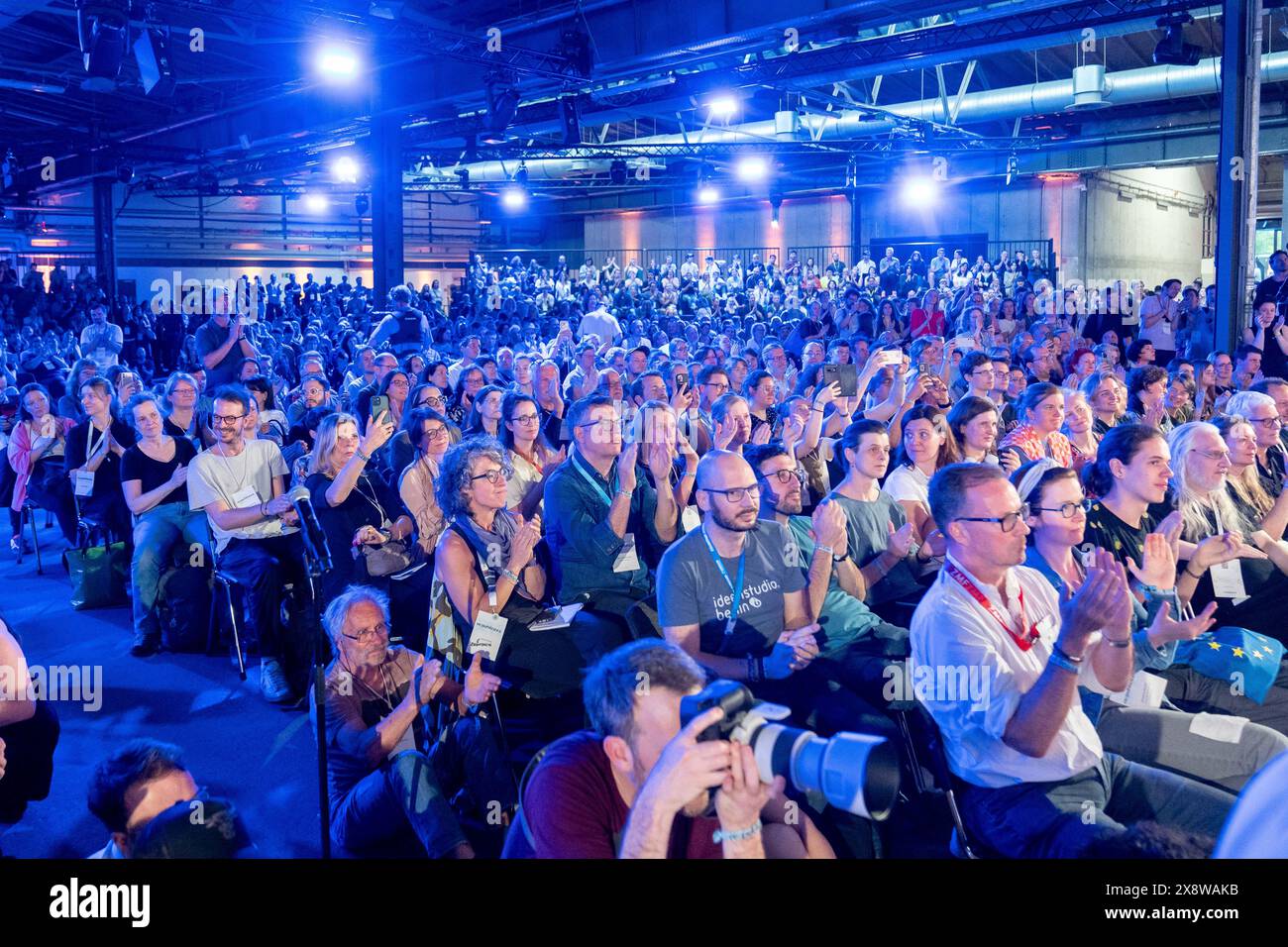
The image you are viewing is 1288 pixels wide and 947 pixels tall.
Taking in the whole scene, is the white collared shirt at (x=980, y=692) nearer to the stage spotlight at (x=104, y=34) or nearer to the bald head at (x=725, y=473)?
the bald head at (x=725, y=473)

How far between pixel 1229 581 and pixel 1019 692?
6.22ft

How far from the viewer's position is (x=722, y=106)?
13883 millimetres

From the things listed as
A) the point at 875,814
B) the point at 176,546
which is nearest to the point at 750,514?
the point at 875,814

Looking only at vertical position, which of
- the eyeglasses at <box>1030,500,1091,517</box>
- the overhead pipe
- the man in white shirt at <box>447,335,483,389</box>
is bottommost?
the eyeglasses at <box>1030,500,1091,517</box>

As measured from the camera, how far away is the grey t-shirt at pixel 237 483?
4539mm

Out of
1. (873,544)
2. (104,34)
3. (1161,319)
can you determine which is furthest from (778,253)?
(873,544)

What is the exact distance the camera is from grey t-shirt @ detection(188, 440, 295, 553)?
4.54 m

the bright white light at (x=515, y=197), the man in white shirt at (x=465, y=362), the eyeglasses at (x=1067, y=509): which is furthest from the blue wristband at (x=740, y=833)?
the bright white light at (x=515, y=197)

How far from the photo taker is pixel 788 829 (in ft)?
6.81

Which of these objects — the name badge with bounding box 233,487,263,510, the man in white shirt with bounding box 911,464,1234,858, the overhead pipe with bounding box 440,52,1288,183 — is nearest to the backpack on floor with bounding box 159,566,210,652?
the name badge with bounding box 233,487,263,510

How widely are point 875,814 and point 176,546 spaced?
421 cm

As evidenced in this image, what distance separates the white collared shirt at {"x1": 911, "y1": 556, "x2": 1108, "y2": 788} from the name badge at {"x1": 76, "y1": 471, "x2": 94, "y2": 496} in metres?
4.71

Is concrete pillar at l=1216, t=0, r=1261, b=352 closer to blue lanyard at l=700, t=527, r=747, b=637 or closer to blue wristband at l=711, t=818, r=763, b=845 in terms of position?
blue lanyard at l=700, t=527, r=747, b=637
